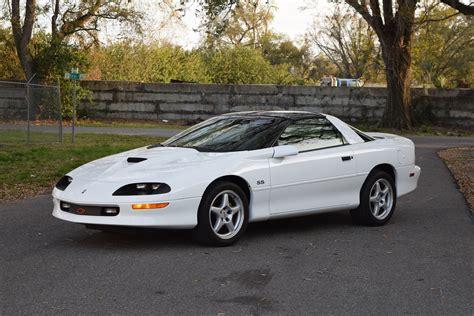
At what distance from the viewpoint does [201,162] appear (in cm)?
662

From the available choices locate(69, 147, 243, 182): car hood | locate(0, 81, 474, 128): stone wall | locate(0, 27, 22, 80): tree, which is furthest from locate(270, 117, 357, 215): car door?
locate(0, 27, 22, 80): tree

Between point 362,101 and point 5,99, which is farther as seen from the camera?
point 362,101

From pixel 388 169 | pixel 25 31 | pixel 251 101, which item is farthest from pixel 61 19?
pixel 388 169

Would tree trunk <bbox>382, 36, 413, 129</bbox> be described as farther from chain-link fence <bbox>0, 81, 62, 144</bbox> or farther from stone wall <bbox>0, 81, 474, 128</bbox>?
chain-link fence <bbox>0, 81, 62, 144</bbox>

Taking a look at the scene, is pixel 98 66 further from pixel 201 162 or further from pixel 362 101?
pixel 201 162

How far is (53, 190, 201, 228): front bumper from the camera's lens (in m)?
6.21

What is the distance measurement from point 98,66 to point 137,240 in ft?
88.3

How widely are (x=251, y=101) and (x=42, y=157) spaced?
1399 cm

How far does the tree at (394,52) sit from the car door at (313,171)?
1543 cm

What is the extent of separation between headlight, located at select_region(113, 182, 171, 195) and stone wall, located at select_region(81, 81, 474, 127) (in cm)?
2066

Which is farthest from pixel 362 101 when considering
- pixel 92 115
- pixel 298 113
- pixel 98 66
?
pixel 298 113

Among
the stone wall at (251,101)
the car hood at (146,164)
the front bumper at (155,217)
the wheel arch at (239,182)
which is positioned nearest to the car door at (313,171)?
the wheel arch at (239,182)

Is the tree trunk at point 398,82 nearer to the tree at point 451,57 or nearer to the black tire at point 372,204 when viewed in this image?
the black tire at point 372,204

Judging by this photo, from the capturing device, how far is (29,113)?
1686cm
